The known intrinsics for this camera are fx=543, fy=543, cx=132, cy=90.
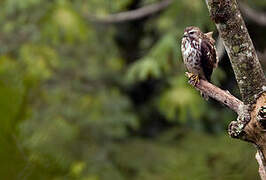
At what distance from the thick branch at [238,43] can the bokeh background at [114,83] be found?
3.12m

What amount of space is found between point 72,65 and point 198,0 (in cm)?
207

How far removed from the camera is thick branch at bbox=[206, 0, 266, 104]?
1.19 meters

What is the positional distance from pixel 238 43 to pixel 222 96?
29 cm

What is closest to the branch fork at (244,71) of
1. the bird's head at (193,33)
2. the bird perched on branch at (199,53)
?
the bird perched on branch at (199,53)

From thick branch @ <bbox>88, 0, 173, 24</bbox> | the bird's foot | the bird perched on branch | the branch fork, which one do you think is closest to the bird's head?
the bird perched on branch

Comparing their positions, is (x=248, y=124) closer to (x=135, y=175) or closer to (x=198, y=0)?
(x=198, y=0)

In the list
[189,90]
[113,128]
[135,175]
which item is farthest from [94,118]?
[189,90]

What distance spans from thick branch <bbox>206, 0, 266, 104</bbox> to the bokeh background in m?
3.12

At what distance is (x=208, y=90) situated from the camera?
1.60 m

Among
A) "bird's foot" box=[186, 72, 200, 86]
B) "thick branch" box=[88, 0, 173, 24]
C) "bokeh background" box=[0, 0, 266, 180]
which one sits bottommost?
"bokeh background" box=[0, 0, 266, 180]

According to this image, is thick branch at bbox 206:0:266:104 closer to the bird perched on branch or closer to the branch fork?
the branch fork

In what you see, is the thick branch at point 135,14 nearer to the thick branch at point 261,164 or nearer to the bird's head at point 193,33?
the bird's head at point 193,33

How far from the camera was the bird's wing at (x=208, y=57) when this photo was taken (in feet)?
6.40

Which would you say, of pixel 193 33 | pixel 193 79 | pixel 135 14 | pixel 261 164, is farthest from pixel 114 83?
pixel 261 164
